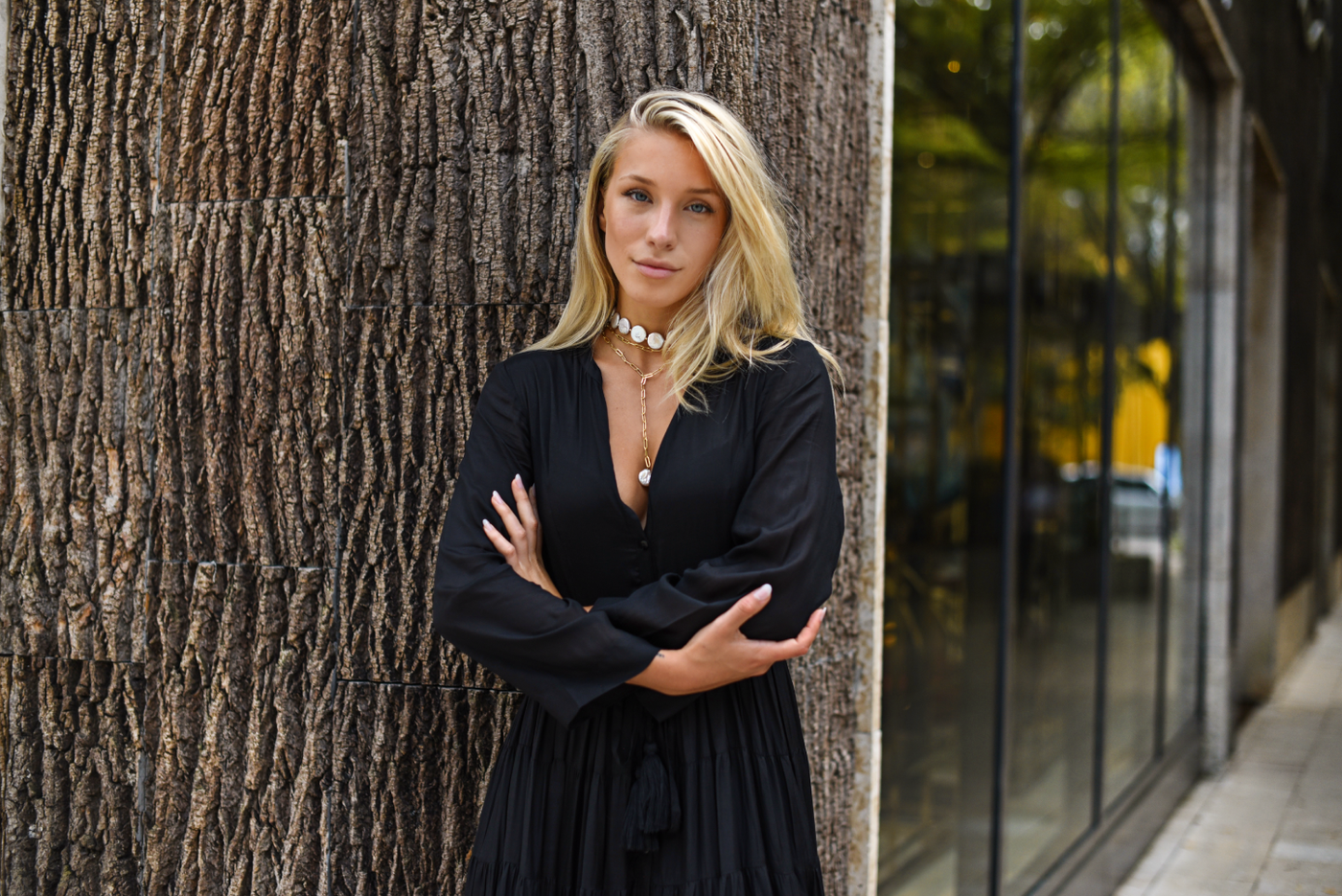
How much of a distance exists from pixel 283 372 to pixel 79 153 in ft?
2.53

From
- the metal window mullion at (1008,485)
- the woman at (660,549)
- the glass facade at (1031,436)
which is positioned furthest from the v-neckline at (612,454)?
the metal window mullion at (1008,485)

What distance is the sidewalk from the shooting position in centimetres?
556

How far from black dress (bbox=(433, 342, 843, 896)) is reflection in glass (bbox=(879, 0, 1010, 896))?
268cm

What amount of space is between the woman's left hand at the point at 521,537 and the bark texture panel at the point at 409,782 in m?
0.63

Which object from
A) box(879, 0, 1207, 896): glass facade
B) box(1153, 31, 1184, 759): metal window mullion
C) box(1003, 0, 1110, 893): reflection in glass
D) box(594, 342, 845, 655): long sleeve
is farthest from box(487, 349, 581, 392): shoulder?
box(1153, 31, 1184, 759): metal window mullion

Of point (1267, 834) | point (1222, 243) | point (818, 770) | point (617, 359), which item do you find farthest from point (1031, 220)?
point (617, 359)

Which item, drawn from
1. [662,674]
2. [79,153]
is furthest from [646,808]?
[79,153]

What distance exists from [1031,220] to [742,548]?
5441 millimetres

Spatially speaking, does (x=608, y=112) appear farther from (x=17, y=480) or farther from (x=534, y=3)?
(x=17, y=480)

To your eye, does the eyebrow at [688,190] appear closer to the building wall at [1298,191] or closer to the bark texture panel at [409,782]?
the bark texture panel at [409,782]

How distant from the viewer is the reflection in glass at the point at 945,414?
4891mm

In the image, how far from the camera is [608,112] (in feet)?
8.28

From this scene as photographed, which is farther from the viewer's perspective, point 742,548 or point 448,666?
point 448,666

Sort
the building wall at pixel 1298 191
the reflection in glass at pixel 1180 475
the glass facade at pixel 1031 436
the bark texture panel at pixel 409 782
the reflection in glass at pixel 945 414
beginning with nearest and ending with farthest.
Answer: the bark texture panel at pixel 409 782
the glass facade at pixel 1031 436
the reflection in glass at pixel 945 414
the reflection in glass at pixel 1180 475
the building wall at pixel 1298 191
